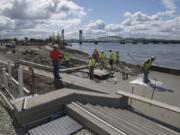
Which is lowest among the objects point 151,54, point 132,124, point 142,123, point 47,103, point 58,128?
point 151,54

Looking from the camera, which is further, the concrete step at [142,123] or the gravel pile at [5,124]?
the concrete step at [142,123]

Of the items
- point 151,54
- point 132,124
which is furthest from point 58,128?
point 151,54

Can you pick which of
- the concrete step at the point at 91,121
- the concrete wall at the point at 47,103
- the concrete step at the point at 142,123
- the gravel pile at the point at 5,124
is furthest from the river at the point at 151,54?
the gravel pile at the point at 5,124

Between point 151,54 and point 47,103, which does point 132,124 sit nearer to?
point 47,103

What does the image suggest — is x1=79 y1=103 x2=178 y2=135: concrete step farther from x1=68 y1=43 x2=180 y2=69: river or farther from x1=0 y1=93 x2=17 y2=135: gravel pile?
x1=68 y1=43 x2=180 y2=69: river

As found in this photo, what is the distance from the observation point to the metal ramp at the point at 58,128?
203 inches

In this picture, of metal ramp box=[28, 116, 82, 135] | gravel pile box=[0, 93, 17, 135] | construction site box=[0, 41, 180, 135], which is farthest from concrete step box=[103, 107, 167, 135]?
gravel pile box=[0, 93, 17, 135]

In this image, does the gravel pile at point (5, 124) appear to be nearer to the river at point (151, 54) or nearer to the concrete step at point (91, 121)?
the concrete step at point (91, 121)

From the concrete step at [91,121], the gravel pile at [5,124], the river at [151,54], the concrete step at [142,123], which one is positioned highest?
the concrete step at [91,121]

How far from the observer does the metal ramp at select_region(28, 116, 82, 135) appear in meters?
5.17

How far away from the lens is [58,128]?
5.34 metres

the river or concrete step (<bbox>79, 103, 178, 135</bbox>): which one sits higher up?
concrete step (<bbox>79, 103, 178, 135</bbox>)

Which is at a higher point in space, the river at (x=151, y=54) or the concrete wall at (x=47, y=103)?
the concrete wall at (x=47, y=103)

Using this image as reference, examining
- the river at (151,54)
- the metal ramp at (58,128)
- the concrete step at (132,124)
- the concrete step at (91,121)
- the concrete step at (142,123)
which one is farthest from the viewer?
the river at (151,54)
